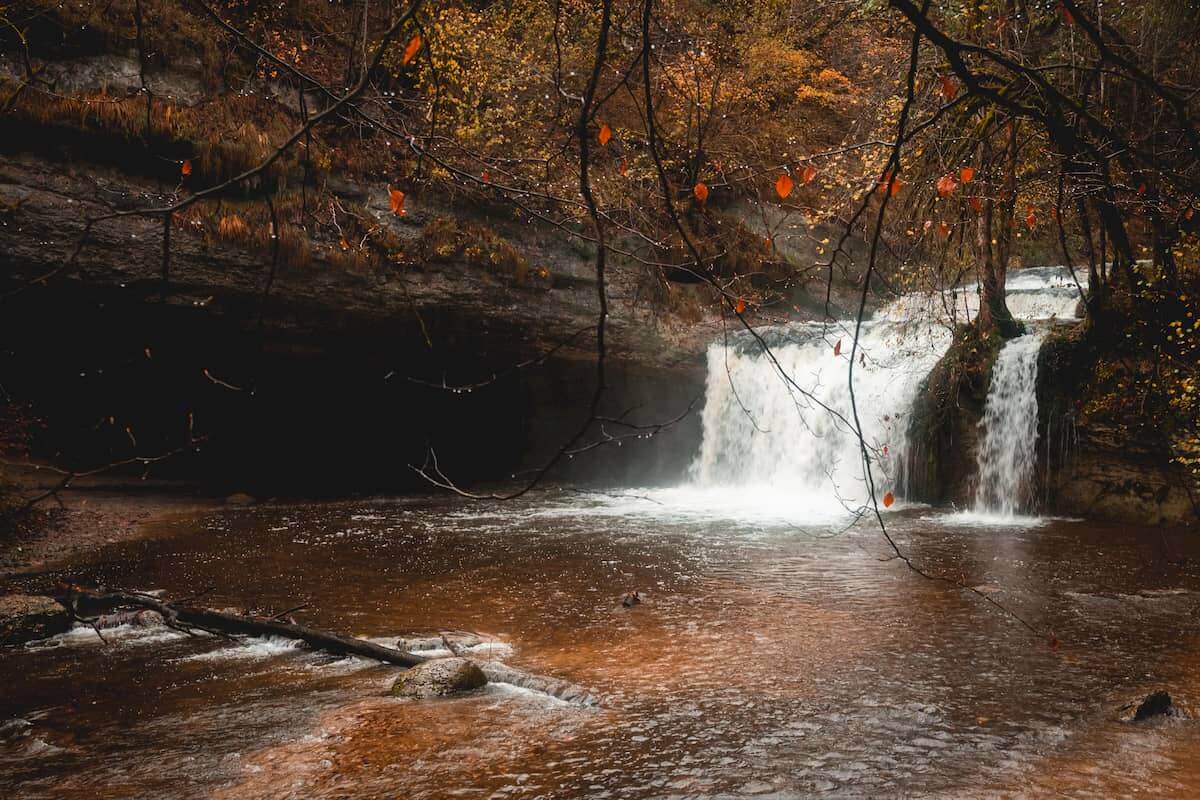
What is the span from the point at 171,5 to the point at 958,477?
13.9 meters

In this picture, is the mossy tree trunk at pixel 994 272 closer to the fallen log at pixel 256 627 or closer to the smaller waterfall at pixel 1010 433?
the smaller waterfall at pixel 1010 433

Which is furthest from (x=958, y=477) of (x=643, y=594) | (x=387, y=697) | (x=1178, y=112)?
(x=1178, y=112)

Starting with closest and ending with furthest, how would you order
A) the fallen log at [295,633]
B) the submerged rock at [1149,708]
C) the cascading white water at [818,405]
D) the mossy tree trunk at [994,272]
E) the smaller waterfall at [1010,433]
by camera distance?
the submerged rock at [1149,708] → the fallen log at [295,633] → the mossy tree trunk at [994,272] → the smaller waterfall at [1010,433] → the cascading white water at [818,405]

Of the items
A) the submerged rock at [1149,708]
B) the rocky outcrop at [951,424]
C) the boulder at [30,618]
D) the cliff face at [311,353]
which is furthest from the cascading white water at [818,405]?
the boulder at [30,618]

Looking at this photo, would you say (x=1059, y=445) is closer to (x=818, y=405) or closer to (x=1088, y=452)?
(x=1088, y=452)

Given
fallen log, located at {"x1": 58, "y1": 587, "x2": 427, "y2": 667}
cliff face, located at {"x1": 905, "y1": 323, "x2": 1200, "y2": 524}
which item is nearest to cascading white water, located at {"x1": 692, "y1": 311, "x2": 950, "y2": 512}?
cliff face, located at {"x1": 905, "y1": 323, "x2": 1200, "y2": 524}

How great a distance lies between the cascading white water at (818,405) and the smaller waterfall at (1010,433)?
0.19m

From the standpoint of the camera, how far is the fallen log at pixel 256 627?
227 inches

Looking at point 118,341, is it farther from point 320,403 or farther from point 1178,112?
point 1178,112

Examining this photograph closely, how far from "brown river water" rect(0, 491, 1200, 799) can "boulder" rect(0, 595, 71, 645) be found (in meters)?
0.17

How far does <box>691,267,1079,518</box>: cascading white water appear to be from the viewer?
1370cm

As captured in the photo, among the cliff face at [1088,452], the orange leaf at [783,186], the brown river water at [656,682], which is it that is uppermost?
the orange leaf at [783,186]

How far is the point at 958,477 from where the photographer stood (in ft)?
42.4

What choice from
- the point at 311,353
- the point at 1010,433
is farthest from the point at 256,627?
the point at 1010,433
